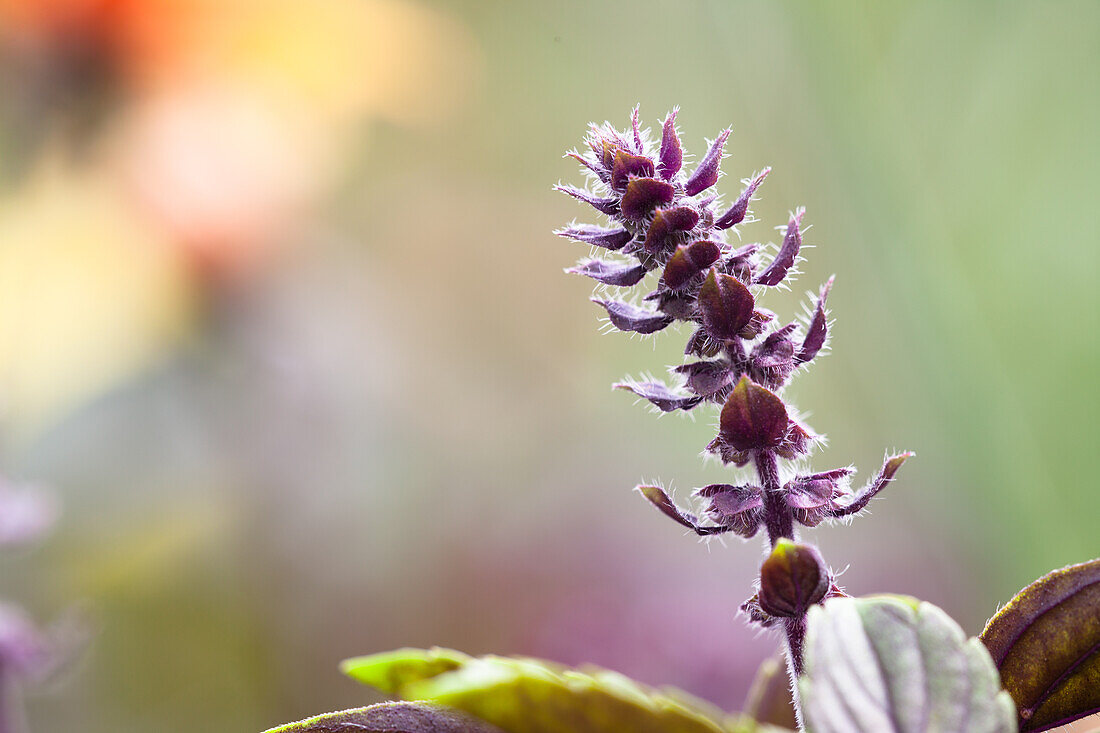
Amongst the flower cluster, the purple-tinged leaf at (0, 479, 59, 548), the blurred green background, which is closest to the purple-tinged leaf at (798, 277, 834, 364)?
the flower cluster

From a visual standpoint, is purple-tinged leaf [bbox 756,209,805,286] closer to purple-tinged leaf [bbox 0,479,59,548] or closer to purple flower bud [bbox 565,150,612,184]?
purple flower bud [bbox 565,150,612,184]

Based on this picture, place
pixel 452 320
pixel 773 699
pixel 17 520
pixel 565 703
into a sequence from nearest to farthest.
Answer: pixel 565 703 → pixel 773 699 → pixel 17 520 → pixel 452 320

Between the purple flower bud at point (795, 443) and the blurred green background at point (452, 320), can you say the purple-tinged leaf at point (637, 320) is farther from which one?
the blurred green background at point (452, 320)

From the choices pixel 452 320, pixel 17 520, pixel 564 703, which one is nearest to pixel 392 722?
pixel 564 703

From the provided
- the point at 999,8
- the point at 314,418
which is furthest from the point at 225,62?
the point at 999,8

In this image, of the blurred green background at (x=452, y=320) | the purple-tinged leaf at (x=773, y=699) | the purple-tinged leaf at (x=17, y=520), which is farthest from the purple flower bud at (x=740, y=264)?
the blurred green background at (x=452, y=320)

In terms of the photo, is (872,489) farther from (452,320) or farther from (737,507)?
(452,320)
